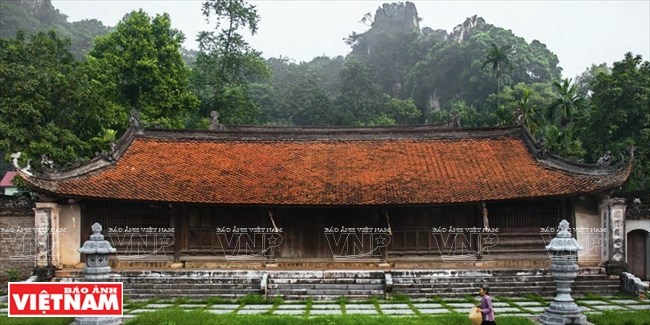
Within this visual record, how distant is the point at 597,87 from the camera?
32156 mm

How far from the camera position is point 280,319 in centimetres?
1391

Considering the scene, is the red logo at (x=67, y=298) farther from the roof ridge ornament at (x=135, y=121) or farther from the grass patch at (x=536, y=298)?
the grass patch at (x=536, y=298)

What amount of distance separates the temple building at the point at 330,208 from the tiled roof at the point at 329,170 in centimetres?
7

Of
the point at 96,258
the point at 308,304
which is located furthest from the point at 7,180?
the point at 308,304

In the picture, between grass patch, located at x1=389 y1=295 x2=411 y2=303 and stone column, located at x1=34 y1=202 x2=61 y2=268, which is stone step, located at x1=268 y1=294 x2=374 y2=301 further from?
stone column, located at x1=34 y1=202 x2=61 y2=268

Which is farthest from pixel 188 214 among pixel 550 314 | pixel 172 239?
pixel 550 314

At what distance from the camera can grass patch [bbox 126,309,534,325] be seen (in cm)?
1359

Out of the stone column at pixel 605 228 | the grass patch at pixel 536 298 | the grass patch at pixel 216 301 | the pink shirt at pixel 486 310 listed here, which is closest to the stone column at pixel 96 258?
the grass patch at pixel 216 301

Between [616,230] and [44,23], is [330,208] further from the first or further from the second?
[44,23]

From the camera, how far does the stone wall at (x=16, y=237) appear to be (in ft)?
72.0

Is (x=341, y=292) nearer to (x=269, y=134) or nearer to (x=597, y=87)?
(x=269, y=134)

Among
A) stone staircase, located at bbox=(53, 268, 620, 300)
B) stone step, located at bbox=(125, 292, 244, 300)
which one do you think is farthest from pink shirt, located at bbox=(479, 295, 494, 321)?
stone step, located at bbox=(125, 292, 244, 300)

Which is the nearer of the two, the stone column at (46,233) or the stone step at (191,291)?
the stone step at (191,291)

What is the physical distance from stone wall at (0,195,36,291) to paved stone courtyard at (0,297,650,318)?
5.19m
